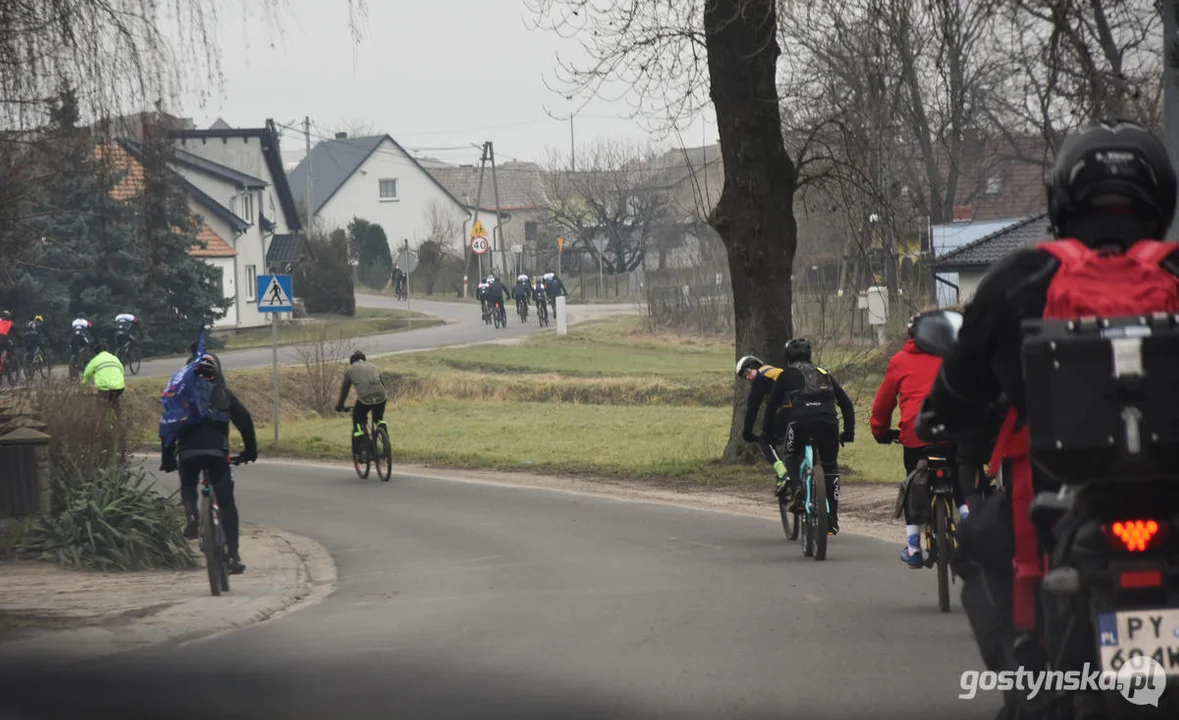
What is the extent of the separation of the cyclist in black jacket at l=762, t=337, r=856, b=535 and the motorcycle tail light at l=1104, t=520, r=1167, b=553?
→ 845 centimetres

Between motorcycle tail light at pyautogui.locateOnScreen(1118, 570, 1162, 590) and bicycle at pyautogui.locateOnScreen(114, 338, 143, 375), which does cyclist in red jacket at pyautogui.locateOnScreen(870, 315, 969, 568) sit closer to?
motorcycle tail light at pyautogui.locateOnScreen(1118, 570, 1162, 590)

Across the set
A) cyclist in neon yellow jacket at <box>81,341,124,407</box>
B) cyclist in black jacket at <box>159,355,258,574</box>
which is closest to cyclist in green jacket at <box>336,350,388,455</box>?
cyclist in neon yellow jacket at <box>81,341,124,407</box>

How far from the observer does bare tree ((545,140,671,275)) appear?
274 feet

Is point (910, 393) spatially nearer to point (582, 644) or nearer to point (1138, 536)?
point (582, 644)

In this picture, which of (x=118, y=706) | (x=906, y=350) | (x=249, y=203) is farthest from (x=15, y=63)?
(x=249, y=203)

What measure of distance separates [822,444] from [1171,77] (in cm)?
374

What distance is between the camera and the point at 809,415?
12266 mm

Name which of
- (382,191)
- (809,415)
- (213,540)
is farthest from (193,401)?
(382,191)

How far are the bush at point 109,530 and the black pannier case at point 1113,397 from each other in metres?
11.3

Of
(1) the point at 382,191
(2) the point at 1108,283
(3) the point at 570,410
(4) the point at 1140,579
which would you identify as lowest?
(3) the point at 570,410

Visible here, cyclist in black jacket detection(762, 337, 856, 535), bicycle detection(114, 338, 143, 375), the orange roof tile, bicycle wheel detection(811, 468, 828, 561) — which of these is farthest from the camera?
bicycle detection(114, 338, 143, 375)

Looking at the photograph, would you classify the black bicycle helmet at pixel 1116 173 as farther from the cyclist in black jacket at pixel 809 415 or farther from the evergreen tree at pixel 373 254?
the evergreen tree at pixel 373 254

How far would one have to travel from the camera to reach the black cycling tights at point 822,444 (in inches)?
483

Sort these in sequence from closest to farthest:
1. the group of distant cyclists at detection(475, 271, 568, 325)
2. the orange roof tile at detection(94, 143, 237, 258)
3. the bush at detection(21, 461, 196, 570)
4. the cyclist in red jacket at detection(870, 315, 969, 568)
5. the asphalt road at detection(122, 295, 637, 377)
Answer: the orange roof tile at detection(94, 143, 237, 258), the cyclist in red jacket at detection(870, 315, 969, 568), the bush at detection(21, 461, 196, 570), the asphalt road at detection(122, 295, 637, 377), the group of distant cyclists at detection(475, 271, 568, 325)
